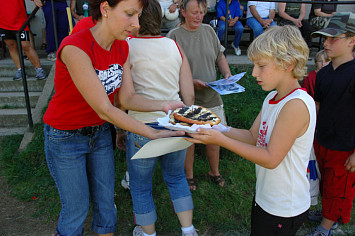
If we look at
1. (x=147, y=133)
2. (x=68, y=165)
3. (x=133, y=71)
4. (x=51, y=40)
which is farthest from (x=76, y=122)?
(x=51, y=40)

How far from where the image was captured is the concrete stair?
4898mm

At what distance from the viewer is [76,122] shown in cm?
205

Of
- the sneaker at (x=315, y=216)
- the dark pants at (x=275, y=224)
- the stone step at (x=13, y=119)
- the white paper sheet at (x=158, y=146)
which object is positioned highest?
the white paper sheet at (x=158, y=146)

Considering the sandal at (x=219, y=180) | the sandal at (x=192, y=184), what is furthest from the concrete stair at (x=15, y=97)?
the sandal at (x=219, y=180)

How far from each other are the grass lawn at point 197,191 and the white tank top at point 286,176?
3.73ft

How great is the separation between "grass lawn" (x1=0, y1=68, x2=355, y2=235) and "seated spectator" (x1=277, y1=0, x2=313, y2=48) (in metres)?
3.01

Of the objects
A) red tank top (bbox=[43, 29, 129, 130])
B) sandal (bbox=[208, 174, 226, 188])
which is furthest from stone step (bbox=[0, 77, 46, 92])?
red tank top (bbox=[43, 29, 129, 130])

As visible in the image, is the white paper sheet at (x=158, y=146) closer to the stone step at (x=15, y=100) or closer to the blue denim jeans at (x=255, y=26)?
the stone step at (x=15, y=100)

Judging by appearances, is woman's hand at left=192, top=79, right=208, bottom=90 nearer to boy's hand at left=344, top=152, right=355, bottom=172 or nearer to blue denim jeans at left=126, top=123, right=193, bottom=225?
blue denim jeans at left=126, top=123, right=193, bottom=225

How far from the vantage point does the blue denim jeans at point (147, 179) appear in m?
2.42

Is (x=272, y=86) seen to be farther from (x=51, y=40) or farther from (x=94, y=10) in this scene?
(x=51, y=40)

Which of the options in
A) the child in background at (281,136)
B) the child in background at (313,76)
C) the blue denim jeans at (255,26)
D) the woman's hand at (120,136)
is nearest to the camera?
the child in background at (281,136)

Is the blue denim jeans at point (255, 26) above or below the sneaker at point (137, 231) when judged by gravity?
above

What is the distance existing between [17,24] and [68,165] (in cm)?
425
